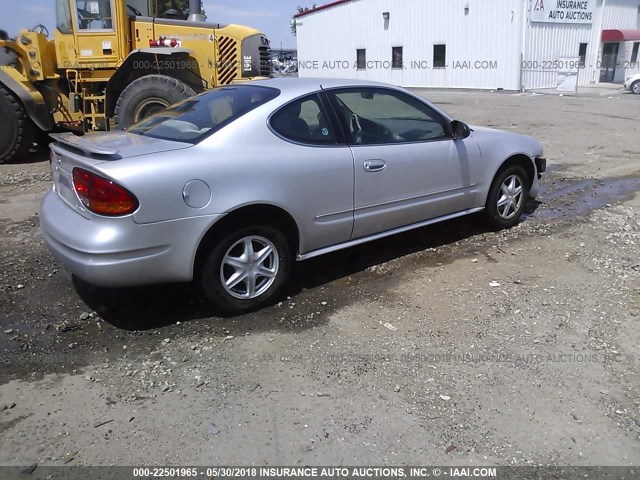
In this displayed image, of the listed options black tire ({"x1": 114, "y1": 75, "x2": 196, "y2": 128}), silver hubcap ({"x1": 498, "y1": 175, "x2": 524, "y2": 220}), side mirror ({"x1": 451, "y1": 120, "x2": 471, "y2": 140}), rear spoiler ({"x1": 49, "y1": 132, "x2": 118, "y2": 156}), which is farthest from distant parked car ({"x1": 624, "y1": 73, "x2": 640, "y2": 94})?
rear spoiler ({"x1": 49, "y1": 132, "x2": 118, "y2": 156})

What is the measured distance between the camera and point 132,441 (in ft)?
9.15

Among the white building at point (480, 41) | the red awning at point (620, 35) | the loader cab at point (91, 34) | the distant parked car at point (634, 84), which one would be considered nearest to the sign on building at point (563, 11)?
the white building at point (480, 41)

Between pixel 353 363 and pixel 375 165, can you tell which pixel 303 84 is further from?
pixel 353 363

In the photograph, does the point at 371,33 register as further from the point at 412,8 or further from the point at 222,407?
the point at 222,407

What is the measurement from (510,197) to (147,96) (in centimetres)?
596

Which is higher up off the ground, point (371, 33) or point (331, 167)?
point (371, 33)

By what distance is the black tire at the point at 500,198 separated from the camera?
5.66 meters

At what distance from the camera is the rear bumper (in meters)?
3.46

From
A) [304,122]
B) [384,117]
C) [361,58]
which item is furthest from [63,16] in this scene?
[361,58]

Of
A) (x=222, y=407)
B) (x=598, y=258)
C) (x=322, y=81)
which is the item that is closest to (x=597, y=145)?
(x=598, y=258)

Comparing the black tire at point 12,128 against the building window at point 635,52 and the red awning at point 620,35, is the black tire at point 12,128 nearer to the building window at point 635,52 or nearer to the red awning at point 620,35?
the red awning at point 620,35

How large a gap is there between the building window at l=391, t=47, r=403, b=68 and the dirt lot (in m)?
29.7

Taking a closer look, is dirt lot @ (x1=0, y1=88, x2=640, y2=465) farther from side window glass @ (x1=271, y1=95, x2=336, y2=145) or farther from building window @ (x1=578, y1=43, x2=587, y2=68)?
building window @ (x1=578, y1=43, x2=587, y2=68)

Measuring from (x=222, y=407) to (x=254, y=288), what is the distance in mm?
1165
